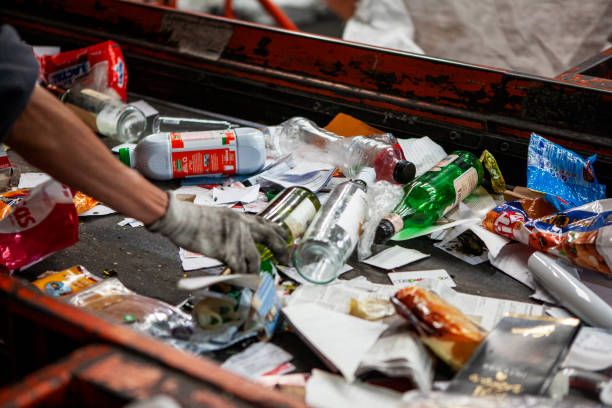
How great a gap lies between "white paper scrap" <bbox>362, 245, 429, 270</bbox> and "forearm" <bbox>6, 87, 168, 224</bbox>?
634 mm

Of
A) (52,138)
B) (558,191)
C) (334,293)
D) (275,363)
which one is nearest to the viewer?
(52,138)

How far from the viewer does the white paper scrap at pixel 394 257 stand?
1414 mm

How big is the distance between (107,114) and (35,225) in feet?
2.99

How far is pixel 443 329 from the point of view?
1.01m

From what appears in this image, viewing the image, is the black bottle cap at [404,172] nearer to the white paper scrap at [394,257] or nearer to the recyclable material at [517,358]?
the white paper scrap at [394,257]

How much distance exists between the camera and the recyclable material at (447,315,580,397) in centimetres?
93

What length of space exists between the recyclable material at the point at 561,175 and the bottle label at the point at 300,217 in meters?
0.69

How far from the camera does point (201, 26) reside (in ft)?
8.07

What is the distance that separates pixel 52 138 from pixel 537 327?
104cm

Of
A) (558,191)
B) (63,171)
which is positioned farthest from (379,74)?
(63,171)

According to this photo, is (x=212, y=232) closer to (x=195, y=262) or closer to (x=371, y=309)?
(x=195, y=262)

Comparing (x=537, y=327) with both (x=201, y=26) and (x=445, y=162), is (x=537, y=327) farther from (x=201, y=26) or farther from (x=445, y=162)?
(x=201, y=26)

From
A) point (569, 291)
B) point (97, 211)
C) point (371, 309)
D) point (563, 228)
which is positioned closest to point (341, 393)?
point (371, 309)

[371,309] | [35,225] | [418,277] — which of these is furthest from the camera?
[418,277]
